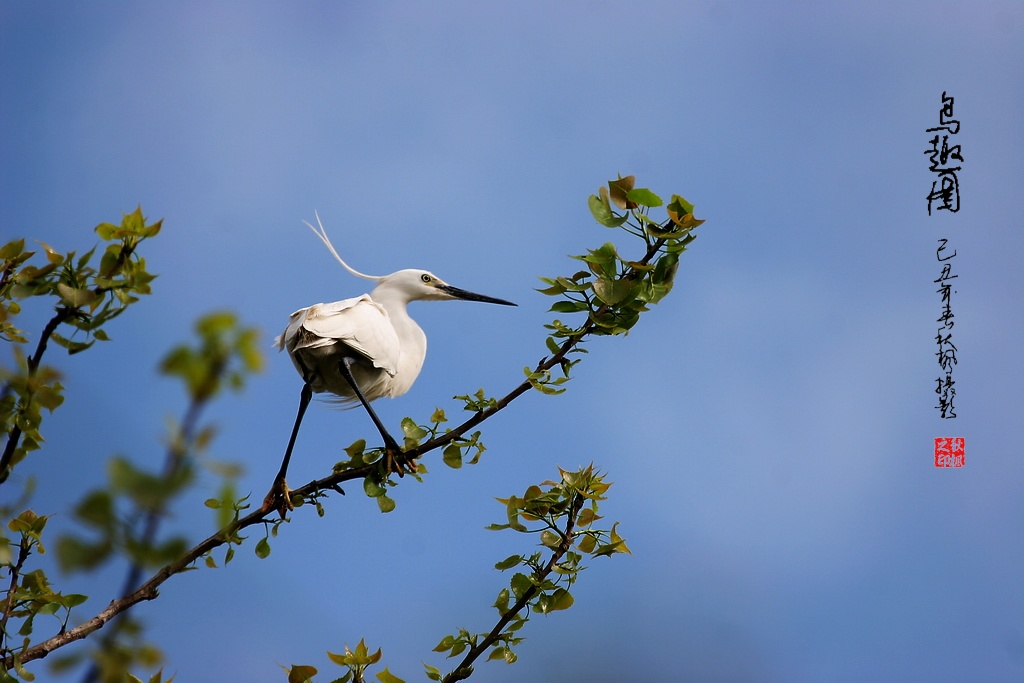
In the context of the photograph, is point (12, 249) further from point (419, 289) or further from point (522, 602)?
point (419, 289)

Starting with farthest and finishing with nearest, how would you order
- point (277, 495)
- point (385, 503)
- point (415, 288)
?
point (415, 288) < point (277, 495) < point (385, 503)

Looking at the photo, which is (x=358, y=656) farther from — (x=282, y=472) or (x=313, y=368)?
(x=313, y=368)

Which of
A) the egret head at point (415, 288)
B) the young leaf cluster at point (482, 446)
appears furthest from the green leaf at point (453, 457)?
the egret head at point (415, 288)

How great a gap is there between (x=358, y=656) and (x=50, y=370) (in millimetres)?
806

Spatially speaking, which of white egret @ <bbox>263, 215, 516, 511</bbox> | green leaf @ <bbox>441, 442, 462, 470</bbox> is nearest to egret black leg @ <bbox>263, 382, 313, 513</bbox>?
white egret @ <bbox>263, 215, 516, 511</bbox>

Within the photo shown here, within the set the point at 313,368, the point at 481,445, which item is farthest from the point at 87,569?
the point at 313,368

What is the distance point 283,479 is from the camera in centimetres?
275

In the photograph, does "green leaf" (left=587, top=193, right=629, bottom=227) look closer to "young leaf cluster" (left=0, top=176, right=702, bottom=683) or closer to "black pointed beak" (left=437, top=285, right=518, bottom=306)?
"young leaf cluster" (left=0, top=176, right=702, bottom=683)

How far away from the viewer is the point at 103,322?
1.78m

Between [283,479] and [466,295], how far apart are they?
119 cm

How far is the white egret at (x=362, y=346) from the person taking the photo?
277cm

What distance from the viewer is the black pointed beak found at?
362 cm

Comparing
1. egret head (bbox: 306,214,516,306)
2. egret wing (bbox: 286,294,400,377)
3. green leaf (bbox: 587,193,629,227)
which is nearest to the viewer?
green leaf (bbox: 587,193,629,227)

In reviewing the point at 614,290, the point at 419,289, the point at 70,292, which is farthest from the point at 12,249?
the point at 419,289
